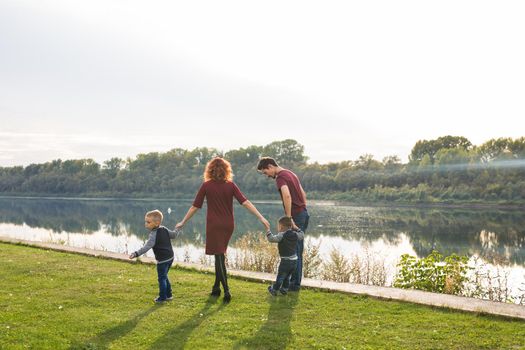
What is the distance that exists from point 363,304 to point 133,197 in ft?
326

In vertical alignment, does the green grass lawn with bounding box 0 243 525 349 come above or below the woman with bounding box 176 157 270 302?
below

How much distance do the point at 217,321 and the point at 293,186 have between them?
8.04 ft

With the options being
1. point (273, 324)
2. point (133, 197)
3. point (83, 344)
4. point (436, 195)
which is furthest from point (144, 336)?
point (133, 197)

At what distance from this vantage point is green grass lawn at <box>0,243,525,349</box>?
17.1 ft

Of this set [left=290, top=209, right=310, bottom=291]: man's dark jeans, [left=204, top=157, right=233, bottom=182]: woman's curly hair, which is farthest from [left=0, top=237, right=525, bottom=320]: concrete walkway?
[left=204, top=157, right=233, bottom=182]: woman's curly hair

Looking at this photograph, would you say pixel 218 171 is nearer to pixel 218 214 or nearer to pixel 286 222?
pixel 218 214

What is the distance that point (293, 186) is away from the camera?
749 centimetres

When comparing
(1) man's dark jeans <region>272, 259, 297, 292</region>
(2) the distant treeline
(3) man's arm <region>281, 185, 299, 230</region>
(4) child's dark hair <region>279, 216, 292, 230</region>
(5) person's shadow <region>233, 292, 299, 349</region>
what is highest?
(2) the distant treeline

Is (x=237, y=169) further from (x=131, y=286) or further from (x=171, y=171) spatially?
(x=131, y=286)

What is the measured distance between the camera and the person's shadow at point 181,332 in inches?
201

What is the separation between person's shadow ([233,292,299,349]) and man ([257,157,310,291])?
2.63 ft

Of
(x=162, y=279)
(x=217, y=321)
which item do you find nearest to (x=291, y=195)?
(x=162, y=279)

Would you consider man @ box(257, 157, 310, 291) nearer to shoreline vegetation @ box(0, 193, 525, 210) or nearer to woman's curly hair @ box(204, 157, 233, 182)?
woman's curly hair @ box(204, 157, 233, 182)

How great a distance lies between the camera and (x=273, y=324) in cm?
588
